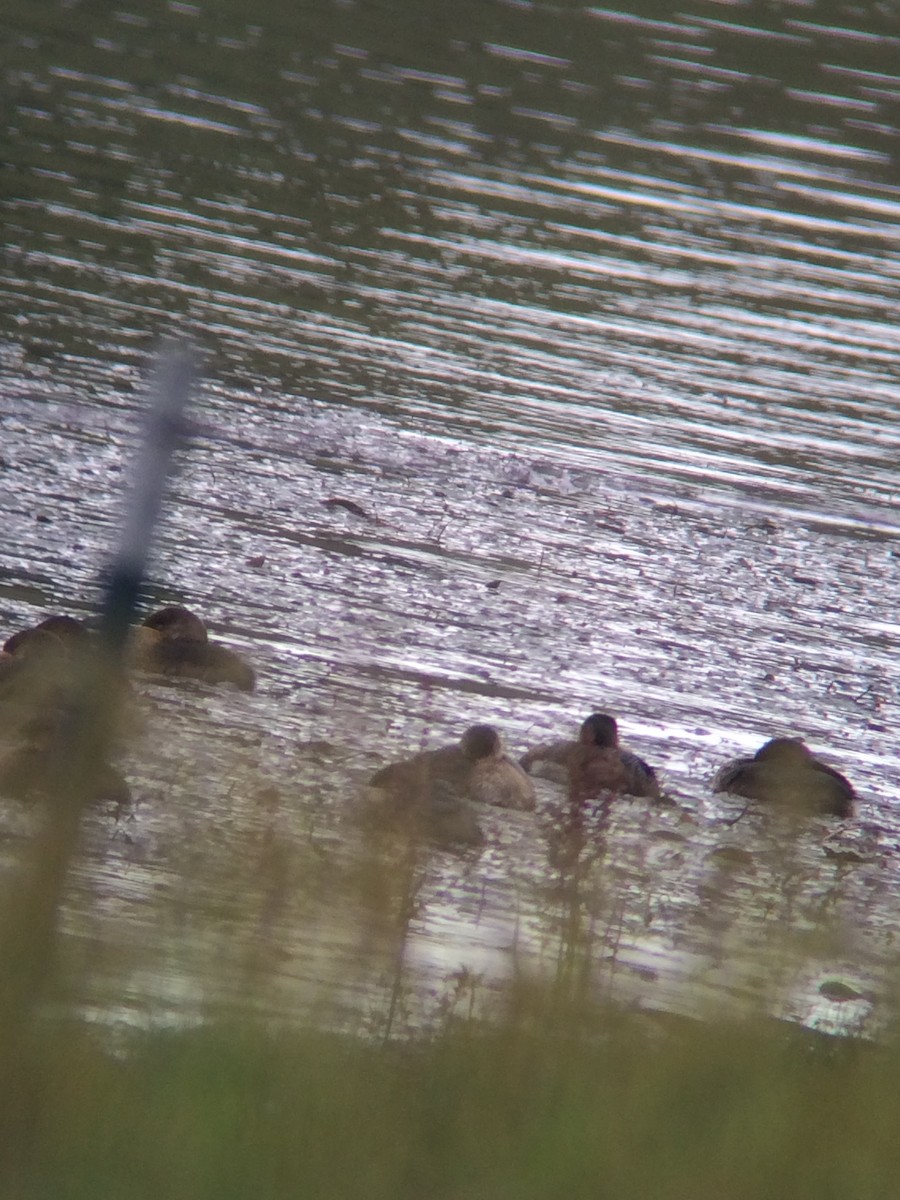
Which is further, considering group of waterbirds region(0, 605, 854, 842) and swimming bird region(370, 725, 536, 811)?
swimming bird region(370, 725, 536, 811)

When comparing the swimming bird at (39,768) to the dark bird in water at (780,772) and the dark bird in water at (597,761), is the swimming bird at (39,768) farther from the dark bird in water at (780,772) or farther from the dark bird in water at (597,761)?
the dark bird in water at (780,772)

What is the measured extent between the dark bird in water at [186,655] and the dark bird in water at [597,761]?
93 cm

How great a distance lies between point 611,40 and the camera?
58.8 feet

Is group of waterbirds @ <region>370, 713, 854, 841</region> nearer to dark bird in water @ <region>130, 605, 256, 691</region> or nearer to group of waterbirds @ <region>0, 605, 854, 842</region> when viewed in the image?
group of waterbirds @ <region>0, 605, 854, 842</region>

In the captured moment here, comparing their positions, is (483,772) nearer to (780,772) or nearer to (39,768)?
(780,772)

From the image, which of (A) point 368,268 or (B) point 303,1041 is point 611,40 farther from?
(B) point 303,1041

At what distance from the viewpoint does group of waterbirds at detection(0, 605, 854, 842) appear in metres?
3.60

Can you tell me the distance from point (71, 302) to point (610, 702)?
4.86 meters

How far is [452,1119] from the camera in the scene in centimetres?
282

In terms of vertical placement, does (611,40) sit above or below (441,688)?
above

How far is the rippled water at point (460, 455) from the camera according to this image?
11.7ft

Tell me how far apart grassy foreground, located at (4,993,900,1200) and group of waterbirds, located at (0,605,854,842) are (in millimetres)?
499

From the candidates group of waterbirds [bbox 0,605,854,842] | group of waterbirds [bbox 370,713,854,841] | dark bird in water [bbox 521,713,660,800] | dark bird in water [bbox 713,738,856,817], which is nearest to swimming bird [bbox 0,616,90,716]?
group of waterbirds [bbox 0,605,854,842]

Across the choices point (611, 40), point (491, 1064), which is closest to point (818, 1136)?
Answer: point (491, 1064)
